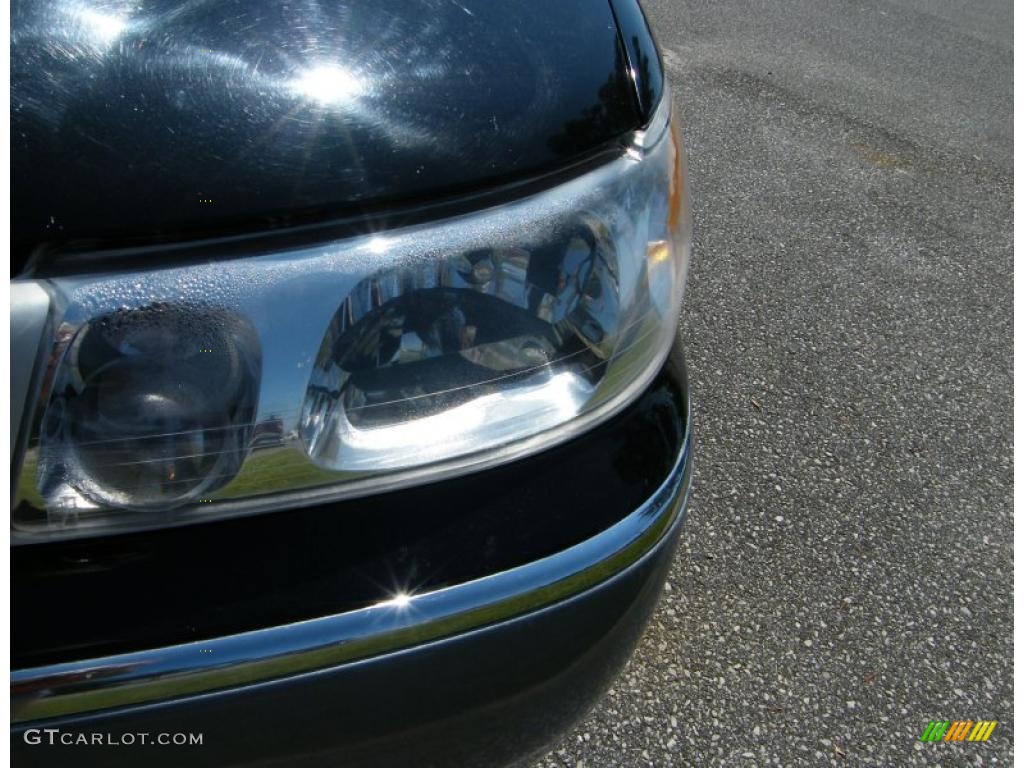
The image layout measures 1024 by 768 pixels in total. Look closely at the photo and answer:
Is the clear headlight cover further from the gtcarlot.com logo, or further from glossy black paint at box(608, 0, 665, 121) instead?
the gtcarlot.com logo

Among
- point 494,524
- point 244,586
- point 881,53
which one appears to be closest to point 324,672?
point 244,586

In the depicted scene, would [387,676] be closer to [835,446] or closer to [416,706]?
[416,706]

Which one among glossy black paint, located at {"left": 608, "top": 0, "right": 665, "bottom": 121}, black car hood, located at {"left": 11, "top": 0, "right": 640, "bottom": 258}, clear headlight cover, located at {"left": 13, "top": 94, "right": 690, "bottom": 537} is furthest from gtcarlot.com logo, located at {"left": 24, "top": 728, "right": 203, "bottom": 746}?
glossy black paint, located at {"left": 608, "top": 0, "right": 665, "bottom": 121}

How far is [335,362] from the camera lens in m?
1.05

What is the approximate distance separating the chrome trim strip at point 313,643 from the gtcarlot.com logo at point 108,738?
0.02 metres

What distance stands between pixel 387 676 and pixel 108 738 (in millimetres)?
294

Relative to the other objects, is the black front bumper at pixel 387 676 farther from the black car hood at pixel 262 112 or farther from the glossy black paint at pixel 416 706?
the black car hood at pixel 262 112

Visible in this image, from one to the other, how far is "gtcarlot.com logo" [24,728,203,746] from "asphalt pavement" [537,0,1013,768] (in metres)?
0.80

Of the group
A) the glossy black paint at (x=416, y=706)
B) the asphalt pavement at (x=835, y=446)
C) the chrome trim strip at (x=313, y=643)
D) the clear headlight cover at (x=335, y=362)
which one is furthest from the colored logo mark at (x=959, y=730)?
the clear headlight cover at (x=335, y=362)

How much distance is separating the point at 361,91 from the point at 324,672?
0.64 meters

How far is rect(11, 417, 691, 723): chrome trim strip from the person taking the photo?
3.22 feet

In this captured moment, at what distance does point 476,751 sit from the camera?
1.23 metres

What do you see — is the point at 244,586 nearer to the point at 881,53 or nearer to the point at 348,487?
the point at 348,487

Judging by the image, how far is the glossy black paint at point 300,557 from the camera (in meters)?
0.99
